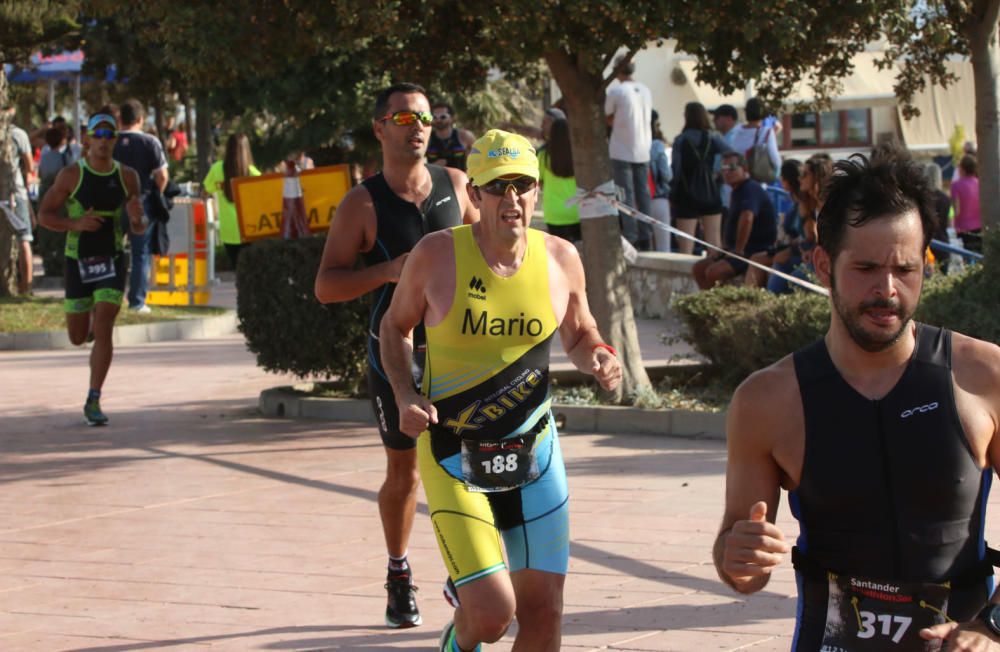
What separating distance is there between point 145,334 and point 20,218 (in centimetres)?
315

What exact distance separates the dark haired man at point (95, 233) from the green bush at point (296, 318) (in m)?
0.96

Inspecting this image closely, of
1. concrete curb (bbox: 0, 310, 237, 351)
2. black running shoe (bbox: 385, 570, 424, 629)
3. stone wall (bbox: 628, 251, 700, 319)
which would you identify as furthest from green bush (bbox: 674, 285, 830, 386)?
concrete curb (bbox: 0, 310, 237, 351)

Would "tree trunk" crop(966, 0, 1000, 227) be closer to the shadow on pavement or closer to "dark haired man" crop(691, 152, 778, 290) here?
"dark haired man" crop(691, 152, 778, 290)

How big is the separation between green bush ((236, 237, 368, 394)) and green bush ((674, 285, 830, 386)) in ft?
7.98

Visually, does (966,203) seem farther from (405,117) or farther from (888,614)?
(888,614)

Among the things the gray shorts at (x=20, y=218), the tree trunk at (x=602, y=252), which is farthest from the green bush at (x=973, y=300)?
the gray shorts at (x=20, y=218)

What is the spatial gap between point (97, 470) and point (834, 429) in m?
7.29

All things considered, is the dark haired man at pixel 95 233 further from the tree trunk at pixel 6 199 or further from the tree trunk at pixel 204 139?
the tree trunk at pixel 204 139

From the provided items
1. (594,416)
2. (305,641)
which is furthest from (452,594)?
(594,416)

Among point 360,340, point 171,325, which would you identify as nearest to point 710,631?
point 360,340

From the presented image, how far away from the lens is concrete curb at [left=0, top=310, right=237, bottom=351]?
16328mm

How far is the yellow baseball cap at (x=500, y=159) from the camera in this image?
4992 millimetres

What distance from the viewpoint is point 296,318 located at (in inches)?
454

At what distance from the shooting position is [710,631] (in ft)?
19.3
